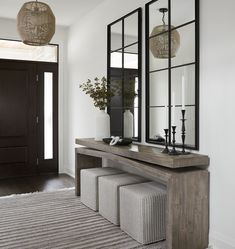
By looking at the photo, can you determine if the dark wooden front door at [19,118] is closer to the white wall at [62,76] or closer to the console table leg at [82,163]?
the white wall at [62,76]

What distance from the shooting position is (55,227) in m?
2.94

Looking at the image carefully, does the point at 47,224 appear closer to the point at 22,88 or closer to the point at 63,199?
the point at 63,199

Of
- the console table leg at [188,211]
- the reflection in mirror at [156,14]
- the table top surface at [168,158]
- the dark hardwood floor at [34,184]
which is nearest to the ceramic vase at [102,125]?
the table top surface at [168,158]

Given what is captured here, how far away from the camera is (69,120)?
539 cm

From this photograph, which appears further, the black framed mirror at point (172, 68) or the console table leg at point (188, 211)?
the black framed mirror at point (172, 68)

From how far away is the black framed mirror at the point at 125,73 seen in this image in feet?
11.1

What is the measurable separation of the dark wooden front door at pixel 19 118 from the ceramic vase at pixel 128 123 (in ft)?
7.48

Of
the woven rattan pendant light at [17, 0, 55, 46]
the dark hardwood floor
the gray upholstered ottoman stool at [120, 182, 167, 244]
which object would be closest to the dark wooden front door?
the dark hardwood floor

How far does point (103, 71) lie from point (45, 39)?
132 centimetres

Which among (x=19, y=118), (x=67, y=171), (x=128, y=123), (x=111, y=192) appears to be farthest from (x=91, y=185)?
(x=19, y=118)

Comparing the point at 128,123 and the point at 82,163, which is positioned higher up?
the point at 128,123

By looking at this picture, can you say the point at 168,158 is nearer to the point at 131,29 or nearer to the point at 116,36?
the point at 131,29

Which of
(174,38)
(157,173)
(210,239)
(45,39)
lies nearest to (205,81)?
(174,38)

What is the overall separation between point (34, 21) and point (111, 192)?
1833 millimetres
